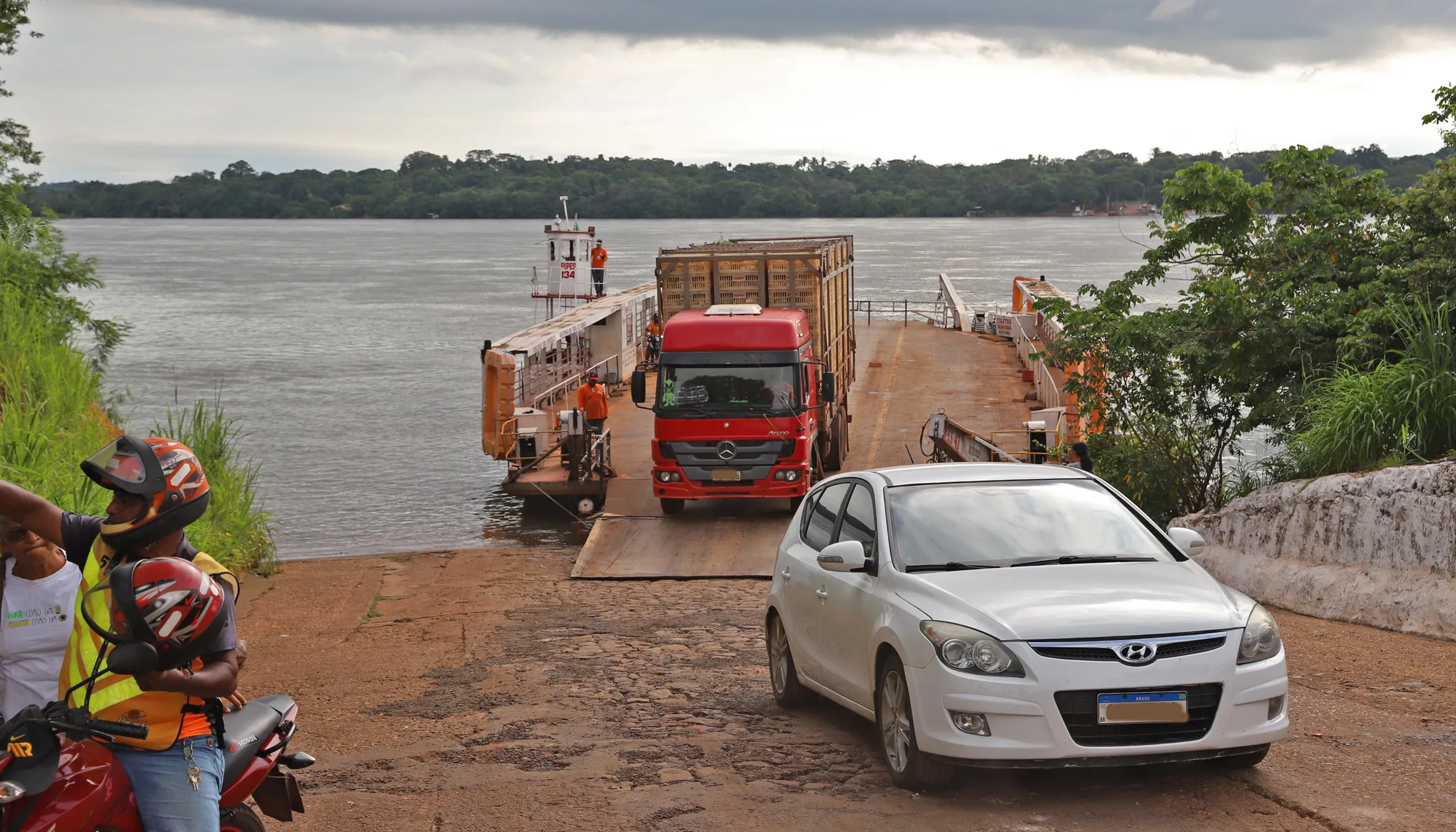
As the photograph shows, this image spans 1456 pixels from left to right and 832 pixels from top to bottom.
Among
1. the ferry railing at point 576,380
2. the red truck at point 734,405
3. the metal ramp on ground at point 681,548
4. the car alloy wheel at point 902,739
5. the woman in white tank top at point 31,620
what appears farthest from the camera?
the ferry railing at point 576,380

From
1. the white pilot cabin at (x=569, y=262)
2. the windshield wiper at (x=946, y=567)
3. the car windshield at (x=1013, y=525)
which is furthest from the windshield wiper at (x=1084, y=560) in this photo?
the white pilot cabin at (x=569, y=262)

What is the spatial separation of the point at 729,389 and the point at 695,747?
11.4 metres

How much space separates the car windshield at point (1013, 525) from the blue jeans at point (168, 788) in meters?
3.74

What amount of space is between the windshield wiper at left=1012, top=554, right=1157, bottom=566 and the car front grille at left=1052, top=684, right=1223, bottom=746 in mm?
983

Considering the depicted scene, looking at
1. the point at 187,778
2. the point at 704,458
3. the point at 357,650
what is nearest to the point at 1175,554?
the point at 187,778

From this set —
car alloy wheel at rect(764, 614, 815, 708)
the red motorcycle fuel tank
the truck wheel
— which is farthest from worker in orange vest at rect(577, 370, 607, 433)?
the red motorcycle fuel tank

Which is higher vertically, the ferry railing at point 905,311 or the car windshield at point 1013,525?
the car windshield at point 1013,525

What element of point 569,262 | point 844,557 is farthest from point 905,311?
point 844,557

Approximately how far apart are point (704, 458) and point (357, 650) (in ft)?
25.7

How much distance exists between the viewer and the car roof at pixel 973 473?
7.57 m

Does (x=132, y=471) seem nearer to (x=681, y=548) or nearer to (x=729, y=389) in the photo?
(x=681, y=548)

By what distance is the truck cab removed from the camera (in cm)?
1870

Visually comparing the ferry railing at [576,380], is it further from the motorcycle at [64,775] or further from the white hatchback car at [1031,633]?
the motorcycle at [64,775]

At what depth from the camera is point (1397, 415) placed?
456 inches
